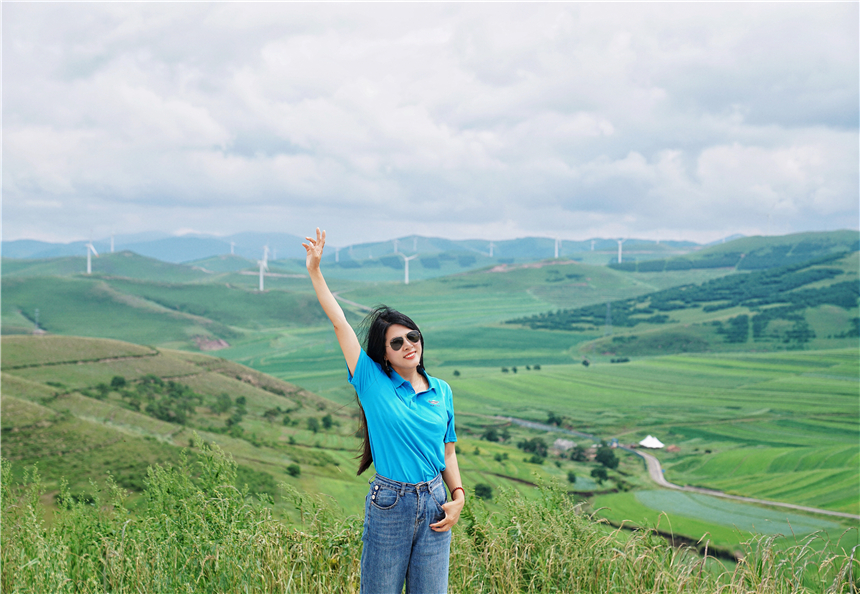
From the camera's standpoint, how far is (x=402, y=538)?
5055mm

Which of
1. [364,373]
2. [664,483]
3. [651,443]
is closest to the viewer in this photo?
[364,373]

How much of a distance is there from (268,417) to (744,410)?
242 feet

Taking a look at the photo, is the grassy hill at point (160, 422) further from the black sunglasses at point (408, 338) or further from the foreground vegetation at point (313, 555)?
the black sunglasses at point (408, 338)

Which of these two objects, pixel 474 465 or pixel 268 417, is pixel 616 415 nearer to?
pixel 474 465

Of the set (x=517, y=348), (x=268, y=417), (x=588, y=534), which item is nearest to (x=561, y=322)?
(x=517, y=348)

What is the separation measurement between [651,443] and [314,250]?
84.0m

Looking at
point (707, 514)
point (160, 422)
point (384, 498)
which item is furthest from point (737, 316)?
point (384, 498)

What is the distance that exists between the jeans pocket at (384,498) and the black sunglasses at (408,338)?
120 centimetres

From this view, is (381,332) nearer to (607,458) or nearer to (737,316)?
(607,458)

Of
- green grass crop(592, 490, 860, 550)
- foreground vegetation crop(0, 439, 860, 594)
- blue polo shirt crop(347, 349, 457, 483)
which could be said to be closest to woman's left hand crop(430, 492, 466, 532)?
blue polo shirt crop(347, 349, 457, 483)

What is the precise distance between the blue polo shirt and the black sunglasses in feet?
0.84

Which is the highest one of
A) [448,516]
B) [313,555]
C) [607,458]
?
[448,516]

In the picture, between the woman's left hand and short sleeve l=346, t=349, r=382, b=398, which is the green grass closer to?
the woman's left hand

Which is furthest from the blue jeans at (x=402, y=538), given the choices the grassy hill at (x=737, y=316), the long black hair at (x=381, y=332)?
the grassy hill at (x=737, y=316)
